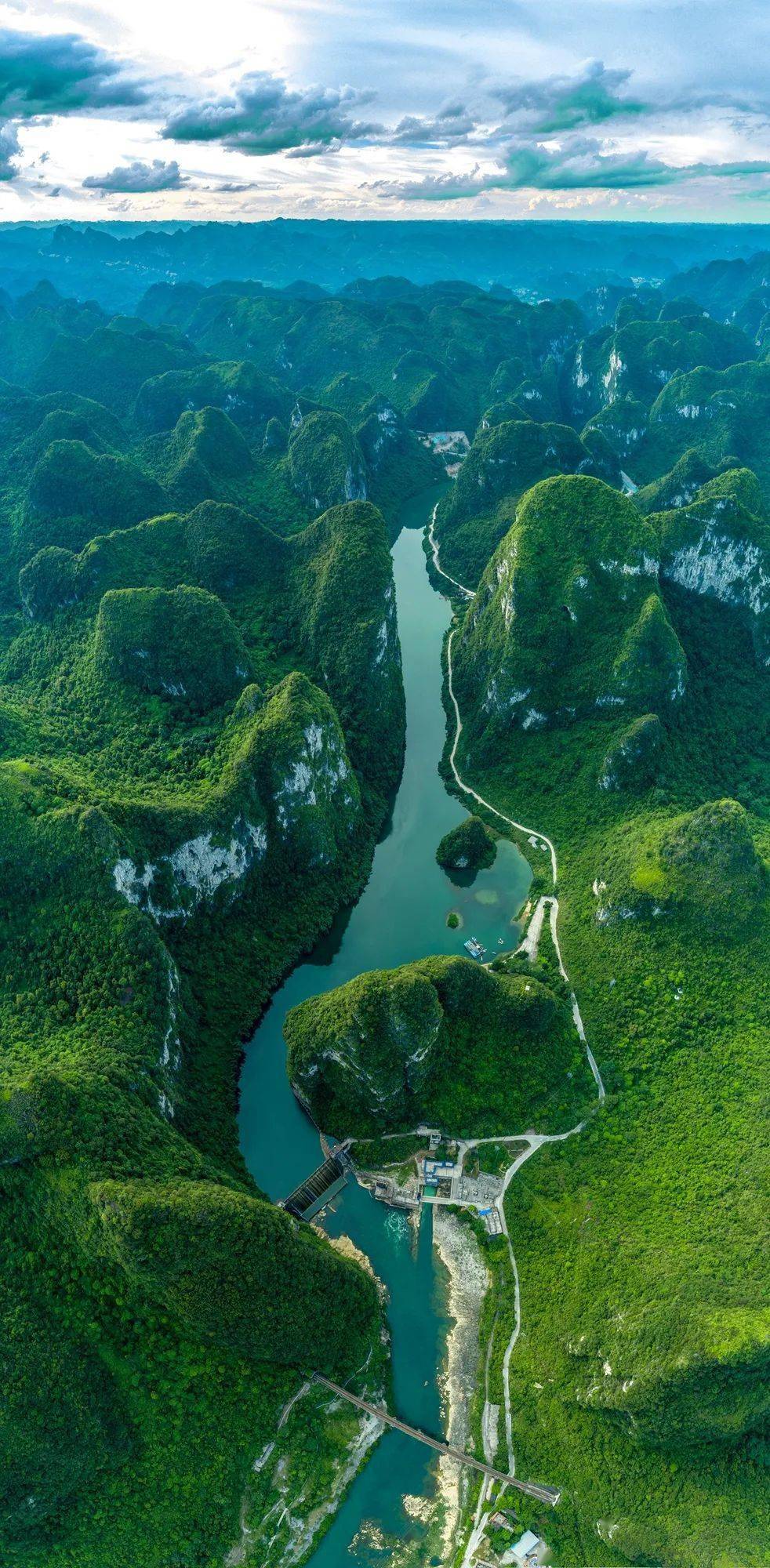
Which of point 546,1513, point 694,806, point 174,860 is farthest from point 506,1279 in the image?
point 694,806

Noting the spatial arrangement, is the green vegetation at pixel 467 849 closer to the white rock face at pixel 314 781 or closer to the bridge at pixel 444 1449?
the white rock face at pixel 314 781

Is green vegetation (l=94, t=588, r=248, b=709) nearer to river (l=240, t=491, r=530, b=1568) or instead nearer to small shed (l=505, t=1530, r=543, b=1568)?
river (l=240, t=491, r=530, b=1568)

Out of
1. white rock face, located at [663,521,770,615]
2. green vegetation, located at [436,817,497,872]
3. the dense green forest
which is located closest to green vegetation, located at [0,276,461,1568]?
the dense green forest

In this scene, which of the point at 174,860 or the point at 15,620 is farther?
the point at 15,620

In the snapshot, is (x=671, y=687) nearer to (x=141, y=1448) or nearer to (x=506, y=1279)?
(x=506, y=1279)

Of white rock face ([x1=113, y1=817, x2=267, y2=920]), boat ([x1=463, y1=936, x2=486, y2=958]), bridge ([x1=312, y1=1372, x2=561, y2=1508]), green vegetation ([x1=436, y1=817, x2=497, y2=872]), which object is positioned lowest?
bridge ([x1=312, y1=1372, x2=561, y2=1508])

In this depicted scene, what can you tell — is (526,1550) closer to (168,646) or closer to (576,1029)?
(576,1029)

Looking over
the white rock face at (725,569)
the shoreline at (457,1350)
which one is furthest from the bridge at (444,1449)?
the white rock face at (725,569)
